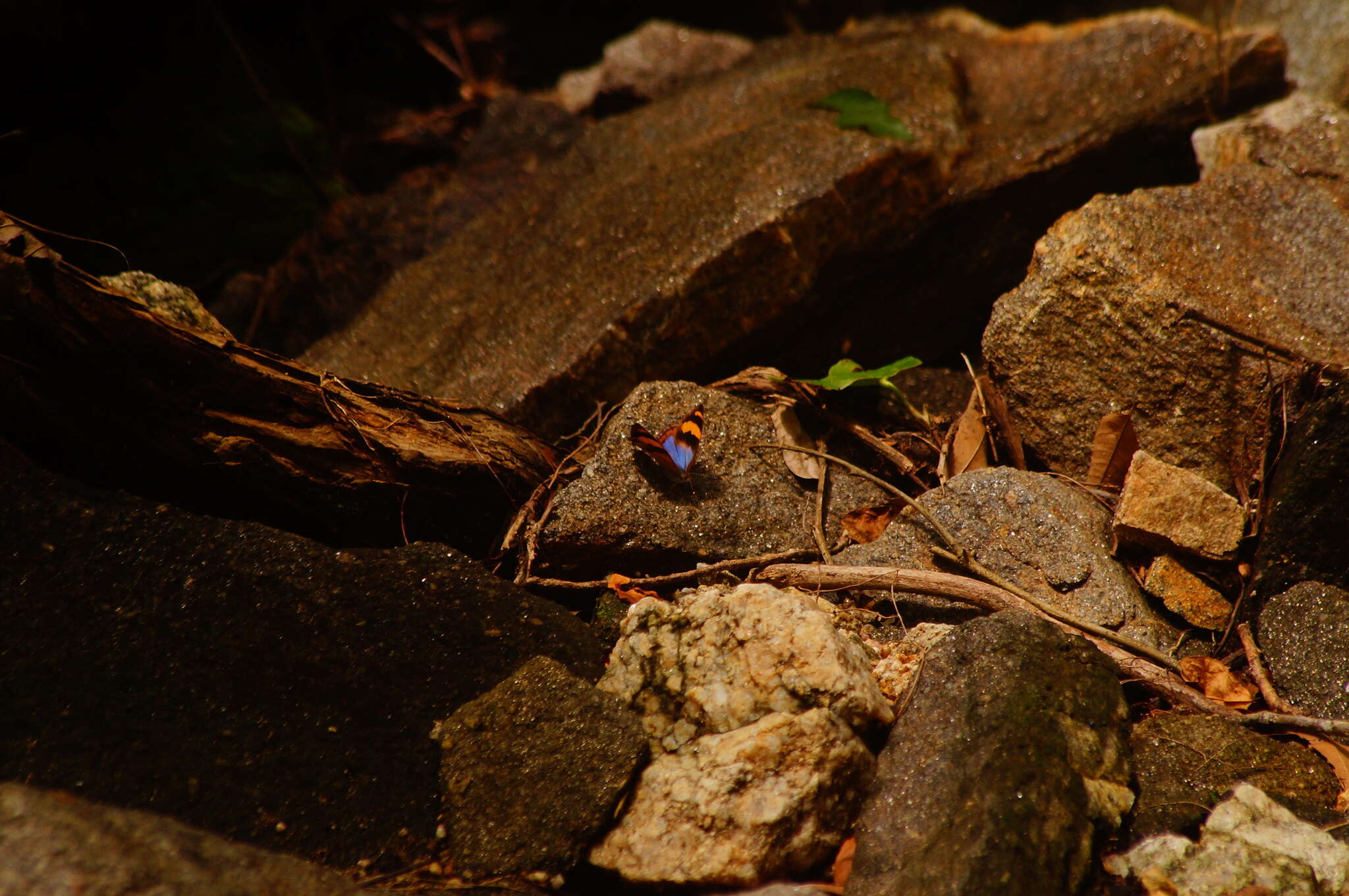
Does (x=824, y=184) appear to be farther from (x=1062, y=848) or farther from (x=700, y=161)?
(x=1062, y=848)

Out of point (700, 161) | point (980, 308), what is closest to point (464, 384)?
point (700, 161)

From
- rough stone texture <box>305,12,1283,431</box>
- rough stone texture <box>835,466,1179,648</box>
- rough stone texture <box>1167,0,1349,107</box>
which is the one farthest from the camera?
rough stone texture <box>1167,0,1349,107</box>

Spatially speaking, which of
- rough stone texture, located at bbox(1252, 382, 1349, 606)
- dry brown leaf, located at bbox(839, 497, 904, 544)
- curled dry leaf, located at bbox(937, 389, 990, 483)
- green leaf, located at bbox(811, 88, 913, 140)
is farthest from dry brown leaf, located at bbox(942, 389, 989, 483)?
green leaf, located at bbox(811, 88, 913, 140)

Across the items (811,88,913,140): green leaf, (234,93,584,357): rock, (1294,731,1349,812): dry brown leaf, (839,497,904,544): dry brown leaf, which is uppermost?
(234,93,584,357): rock

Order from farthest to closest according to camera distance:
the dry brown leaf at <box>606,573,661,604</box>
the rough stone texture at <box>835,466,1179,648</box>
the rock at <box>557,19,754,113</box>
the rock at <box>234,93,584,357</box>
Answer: the rock at <box>557,19,754,113</box>, the rock at <box>234,93,584,357</box>, the dry brown leaf at <box>606,573,661,604</box>, the rough stone texture at <box>835,466,1179,648</box>

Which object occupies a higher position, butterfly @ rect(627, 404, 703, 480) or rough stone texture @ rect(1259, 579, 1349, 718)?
butterfly @ rect(627, 404, 703, 480)

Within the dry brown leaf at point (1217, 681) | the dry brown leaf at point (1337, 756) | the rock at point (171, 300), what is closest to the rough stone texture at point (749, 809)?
the dry brown leaf at point (1217, 681)

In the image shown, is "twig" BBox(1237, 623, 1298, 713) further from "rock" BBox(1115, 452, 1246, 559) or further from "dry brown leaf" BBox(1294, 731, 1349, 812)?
"rock" BBox(1115, 452, 1246, 559)

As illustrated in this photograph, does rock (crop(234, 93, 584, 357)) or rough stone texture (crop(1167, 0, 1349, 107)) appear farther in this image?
rock (crop(234, 93, 584, 357))
